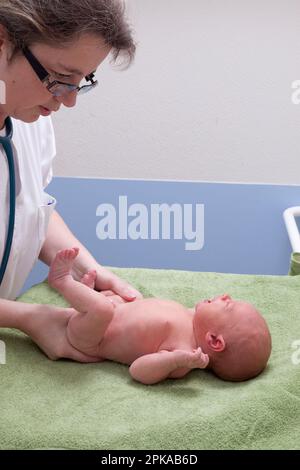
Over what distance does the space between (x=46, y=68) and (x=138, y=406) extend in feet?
2.13

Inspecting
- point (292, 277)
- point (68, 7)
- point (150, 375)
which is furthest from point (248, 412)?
point (68, 7)

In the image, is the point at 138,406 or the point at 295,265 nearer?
the point at 138,406

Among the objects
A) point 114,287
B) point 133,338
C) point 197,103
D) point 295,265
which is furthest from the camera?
point 197,103

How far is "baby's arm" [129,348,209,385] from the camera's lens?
4.13 feet

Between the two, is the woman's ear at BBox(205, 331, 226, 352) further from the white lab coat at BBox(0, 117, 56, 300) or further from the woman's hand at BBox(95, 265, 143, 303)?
the white lab coat at BBox(0, 117, 56, 300)

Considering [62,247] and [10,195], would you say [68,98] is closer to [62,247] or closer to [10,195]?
[10,195]

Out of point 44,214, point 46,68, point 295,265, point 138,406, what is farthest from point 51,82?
point 295,265

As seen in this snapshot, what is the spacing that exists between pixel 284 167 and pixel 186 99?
45cm

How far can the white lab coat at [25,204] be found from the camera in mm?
1434

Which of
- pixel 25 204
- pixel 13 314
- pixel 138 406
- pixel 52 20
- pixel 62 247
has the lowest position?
pixel 138 406

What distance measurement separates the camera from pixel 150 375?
1273mm

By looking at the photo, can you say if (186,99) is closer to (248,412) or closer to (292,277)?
(292,277)

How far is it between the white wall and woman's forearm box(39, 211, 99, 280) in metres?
0.78

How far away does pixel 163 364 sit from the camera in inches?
49.7
